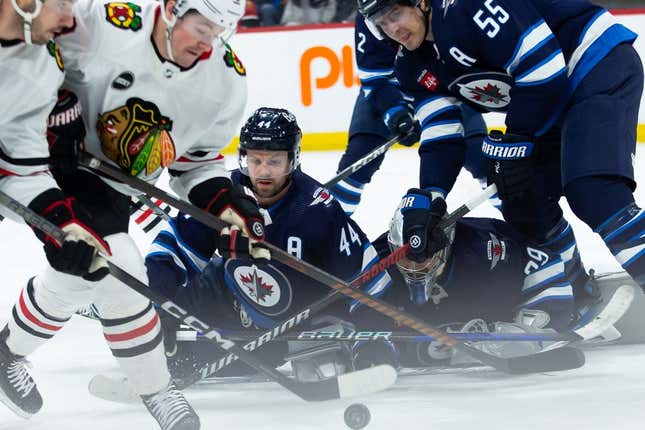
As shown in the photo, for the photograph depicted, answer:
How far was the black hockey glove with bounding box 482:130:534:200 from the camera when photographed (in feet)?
9.82

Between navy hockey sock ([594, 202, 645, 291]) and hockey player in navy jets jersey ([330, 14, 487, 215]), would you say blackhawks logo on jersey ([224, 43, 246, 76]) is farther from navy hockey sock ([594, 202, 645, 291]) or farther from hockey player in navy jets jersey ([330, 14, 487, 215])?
hockey player in navy jets jersey ([330, 14, 487, 215])

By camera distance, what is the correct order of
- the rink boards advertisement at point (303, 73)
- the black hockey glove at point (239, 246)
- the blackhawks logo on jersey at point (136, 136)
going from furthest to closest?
the rink boards advertisement at point (303, 73), the black hockey glove at point (239, 246), the blackhawks logo on jersey at point (136, 136)

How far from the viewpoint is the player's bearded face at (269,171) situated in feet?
10.1

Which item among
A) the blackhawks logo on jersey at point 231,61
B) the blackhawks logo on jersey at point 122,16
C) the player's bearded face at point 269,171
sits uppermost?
the blackhawks logo on jersey at point 122,16

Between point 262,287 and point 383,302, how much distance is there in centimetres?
35

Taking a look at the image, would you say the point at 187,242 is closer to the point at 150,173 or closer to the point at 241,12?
the point at 150,173

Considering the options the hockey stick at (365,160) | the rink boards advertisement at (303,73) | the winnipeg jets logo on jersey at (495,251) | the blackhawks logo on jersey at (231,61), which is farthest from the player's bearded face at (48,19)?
the rink boards advertisement at (303,73)

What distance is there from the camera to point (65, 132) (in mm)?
2561

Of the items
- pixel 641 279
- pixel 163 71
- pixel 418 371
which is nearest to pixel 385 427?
pixel 418 371

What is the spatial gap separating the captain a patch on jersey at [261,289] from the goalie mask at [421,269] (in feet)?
1.01

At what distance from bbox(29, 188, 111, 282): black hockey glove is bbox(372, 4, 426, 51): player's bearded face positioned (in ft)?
3.13

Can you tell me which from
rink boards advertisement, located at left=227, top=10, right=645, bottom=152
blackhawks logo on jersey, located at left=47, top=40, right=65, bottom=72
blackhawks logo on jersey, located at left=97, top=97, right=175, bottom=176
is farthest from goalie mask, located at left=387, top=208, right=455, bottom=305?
rink boards advertisement, located at left=227, top=10, right=645, bottom=152

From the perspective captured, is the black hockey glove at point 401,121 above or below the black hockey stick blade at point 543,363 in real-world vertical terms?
above

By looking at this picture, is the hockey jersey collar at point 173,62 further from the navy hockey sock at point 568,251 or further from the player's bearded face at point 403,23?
the navy hockey sock at point 568,251
